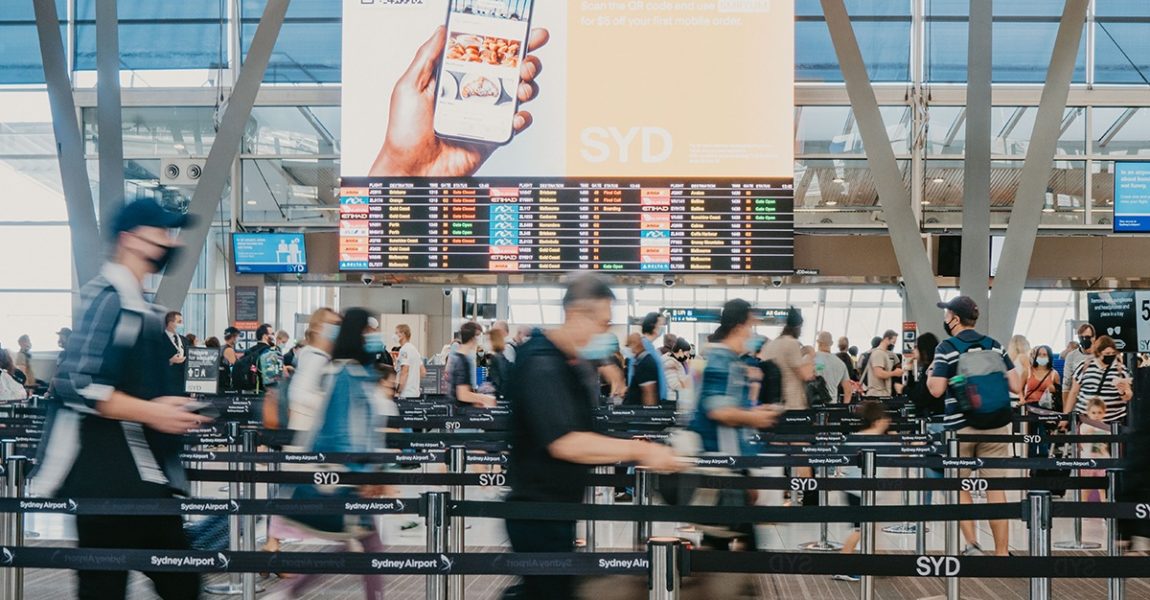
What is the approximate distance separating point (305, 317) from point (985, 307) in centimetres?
1288

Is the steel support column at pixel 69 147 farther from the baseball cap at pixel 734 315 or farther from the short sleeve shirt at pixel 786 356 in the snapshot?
the baseball cap at pixel 734 315

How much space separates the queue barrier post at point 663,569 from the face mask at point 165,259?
1.88 meters

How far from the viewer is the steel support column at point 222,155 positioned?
42.0ft

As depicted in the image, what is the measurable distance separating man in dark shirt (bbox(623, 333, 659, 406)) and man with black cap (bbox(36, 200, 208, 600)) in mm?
7218

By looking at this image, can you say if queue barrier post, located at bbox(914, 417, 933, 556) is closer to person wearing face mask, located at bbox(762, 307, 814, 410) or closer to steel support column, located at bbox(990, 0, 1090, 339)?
person wearing face mask, located at bbox(762, 307, 814, 410)

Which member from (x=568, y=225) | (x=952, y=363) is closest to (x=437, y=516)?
(x=952, y=363)

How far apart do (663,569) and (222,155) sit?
11024 millimetres

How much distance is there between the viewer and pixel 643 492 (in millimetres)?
5816

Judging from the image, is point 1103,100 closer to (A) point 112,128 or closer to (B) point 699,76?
(B) point 699,76

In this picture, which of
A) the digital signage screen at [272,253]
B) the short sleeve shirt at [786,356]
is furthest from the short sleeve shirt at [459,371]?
the digital signage screen at [272,253]

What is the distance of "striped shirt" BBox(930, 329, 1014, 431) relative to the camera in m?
7.53

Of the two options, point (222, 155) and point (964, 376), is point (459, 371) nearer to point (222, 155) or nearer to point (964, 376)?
point (222, 155)

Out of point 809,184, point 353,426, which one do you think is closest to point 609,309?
point 353,426

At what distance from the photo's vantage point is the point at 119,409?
3.48 meters
